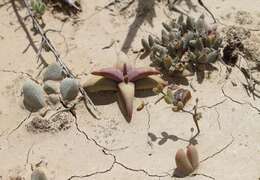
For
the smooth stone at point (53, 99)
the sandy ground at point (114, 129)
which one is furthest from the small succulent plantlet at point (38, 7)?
the smooth stone at point (53, 99)

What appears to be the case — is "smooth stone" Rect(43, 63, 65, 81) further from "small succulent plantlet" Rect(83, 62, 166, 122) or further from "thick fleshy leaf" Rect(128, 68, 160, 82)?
"thick fleshy leaf" Rect(128, 68, 160, 82)

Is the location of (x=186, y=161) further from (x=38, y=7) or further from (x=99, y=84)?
(x=38, y=7)

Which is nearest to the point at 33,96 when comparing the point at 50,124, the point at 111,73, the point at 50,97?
the point at 50,97

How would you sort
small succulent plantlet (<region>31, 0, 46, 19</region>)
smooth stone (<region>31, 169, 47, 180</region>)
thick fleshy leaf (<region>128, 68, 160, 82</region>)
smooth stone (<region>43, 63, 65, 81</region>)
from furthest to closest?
1. small succulent plantlet (<region>31, 0, 46, 19</region>)
2. smooth stone (<region>43, 63, 65, 81</region>)
3. thick fleshy leaf (<region>128, 68, 160, 82</region>)
4. smooth stone (<region>31, 169, 47, 180</region>)

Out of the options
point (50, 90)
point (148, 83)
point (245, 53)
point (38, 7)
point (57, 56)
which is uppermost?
point (38, 7)

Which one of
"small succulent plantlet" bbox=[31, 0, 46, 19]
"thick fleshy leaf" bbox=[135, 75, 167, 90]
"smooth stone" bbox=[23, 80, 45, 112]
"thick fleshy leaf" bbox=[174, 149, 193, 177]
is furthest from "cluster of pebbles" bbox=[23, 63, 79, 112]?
"thick fleshy leaf" bbox=[174, 149, 193, 177]

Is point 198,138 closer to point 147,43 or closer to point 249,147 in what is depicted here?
point 249,147

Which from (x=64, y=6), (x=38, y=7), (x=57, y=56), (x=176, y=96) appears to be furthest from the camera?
(x=64, y=6)

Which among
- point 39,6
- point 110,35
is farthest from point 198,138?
point 39,6
